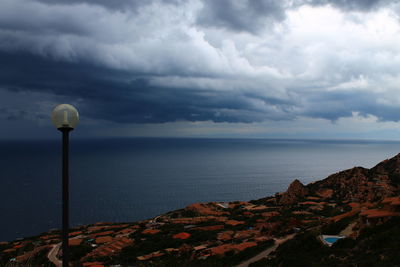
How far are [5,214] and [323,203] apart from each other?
86.8m

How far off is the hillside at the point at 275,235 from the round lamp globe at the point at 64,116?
7.21 meters

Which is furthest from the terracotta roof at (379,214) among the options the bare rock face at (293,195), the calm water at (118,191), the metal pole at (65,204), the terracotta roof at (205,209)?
the calm water at (118,191)

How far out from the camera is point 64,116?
7098 mm

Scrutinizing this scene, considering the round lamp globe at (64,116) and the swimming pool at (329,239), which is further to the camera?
the swimming pool at (329,239)

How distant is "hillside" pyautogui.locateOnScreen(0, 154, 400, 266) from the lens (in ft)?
56.1

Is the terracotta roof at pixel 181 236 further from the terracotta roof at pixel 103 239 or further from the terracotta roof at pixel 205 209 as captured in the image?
the terracotta roof at pixel 205 209

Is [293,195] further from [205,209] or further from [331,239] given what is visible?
[331,239]

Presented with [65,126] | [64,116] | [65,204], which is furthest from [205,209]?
[64,116]

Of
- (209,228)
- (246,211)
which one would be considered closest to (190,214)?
(246,211)

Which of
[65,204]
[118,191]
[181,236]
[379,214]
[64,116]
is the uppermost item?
[64,116]

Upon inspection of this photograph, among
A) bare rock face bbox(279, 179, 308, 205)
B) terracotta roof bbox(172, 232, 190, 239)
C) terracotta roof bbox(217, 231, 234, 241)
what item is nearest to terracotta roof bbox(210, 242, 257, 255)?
terracotta roof bbox(217, 231, 234, 241)

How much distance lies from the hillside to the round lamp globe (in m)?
7.21

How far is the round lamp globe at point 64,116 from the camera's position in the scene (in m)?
7.07

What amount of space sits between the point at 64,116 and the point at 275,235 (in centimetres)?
2587
